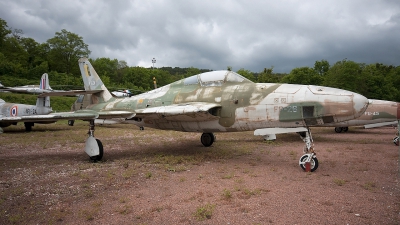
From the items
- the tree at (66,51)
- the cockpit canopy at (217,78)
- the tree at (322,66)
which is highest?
the tree at (66,51)

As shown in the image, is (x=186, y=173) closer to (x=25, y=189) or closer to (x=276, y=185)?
(x=276, y=185)

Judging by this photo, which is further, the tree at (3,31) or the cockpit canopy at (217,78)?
the tree at (3,31)

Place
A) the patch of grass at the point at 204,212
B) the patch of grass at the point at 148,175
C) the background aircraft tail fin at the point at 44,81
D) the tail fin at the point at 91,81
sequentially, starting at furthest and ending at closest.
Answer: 1. the background aircraft tail fin at the point at 44,81
2. the tail fin at the point at 91,81
3. the patch of grass at the point at 148,175
4. the patch of grass at the point at 204,212

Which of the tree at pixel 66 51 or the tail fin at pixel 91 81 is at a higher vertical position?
the tree at pixel 66 51

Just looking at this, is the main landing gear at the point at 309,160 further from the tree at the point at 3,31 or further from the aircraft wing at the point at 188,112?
the tree at the point at 3,31

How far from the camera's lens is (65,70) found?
66625mm

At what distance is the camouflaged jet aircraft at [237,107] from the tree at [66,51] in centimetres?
Answer: 6619

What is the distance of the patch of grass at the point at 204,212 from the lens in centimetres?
384

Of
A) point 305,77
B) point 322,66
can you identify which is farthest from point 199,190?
point 322,66

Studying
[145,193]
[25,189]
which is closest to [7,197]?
[25,189]

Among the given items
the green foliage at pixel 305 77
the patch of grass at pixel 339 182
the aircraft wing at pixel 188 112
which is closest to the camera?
the patch of grass at pixel 339 182

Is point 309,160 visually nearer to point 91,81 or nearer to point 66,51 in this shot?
point 91,81

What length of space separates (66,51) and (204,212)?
7437cm

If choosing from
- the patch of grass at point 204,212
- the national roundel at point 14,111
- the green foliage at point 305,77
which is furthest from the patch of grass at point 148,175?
the green foliage at point 305,77
